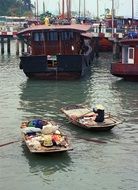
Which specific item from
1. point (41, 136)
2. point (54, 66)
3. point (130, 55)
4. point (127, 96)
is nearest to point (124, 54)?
point (130, 55)

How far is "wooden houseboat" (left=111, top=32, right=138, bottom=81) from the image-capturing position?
42.4 metres

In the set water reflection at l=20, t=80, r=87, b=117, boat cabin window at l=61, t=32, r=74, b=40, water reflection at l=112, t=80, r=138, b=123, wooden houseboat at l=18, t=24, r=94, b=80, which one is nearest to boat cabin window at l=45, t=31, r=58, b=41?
wooden houseboat at l=18, t=24, r=94, b=80

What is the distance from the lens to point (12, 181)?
18.9 meters

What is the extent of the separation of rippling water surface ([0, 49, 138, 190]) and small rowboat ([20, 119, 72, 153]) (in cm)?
51

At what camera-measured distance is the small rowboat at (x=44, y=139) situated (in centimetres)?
2081

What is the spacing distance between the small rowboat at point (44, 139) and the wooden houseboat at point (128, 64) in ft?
65.9

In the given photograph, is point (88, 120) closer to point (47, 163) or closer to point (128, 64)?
point (47, 163)

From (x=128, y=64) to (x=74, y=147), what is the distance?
20684mm

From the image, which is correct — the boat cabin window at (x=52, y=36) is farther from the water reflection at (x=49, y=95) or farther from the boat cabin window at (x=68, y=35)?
the water reflection at (x=49, y=95)

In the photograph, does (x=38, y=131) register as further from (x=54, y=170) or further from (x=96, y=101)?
(x=96, y=101)

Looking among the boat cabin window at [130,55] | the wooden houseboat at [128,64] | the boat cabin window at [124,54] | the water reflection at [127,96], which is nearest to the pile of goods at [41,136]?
the water reflection at [127,96]

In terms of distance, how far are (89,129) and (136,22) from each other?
61449 mm

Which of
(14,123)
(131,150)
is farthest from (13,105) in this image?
(131,150)

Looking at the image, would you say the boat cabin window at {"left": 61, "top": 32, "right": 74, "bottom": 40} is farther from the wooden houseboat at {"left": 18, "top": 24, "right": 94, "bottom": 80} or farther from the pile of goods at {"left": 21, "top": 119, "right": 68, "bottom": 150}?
the pile of goods at {"left": 21, "top": 119, "right": 68, "bottom": 150}
